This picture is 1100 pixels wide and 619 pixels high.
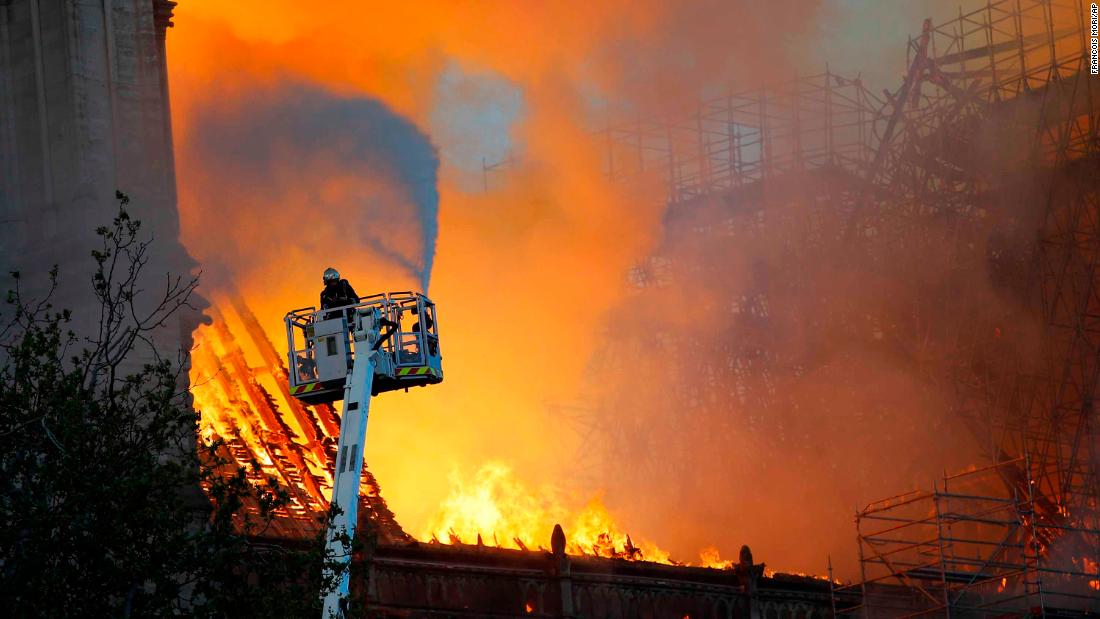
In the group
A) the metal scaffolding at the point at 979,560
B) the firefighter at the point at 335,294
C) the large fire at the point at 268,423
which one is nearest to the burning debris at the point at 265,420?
the large fire at the point at 268,423

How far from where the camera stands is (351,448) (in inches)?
858

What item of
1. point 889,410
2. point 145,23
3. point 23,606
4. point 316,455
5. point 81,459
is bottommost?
point 23,606

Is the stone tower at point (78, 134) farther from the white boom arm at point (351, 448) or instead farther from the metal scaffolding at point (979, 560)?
the metal scaffolding at point (979, 560)

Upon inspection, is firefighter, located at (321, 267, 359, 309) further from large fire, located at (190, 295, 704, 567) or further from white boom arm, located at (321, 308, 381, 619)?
large fire, located at (190, 295, 704, 567)

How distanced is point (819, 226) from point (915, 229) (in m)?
3.47

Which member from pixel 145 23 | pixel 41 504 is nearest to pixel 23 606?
pixel 41 504

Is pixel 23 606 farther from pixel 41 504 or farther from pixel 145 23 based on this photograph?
pixel 145 23

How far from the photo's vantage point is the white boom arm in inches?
824

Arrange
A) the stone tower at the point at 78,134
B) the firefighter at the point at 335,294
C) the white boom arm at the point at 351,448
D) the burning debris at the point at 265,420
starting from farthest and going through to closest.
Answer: the burning debris at the point at 265,420 < the stone tower at the point at 78,134 < the firefighter at the point at 335,294 < the white boom arm at the point at 351,448

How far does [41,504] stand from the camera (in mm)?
19234

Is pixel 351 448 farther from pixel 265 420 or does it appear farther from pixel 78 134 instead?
pixel 265 420

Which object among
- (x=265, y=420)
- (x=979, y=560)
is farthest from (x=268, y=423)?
(x=979, y=560)

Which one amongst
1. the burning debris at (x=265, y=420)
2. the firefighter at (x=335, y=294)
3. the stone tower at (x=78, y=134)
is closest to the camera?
the firefighter at (x=335, y=294)

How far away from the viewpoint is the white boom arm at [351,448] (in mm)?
20922
